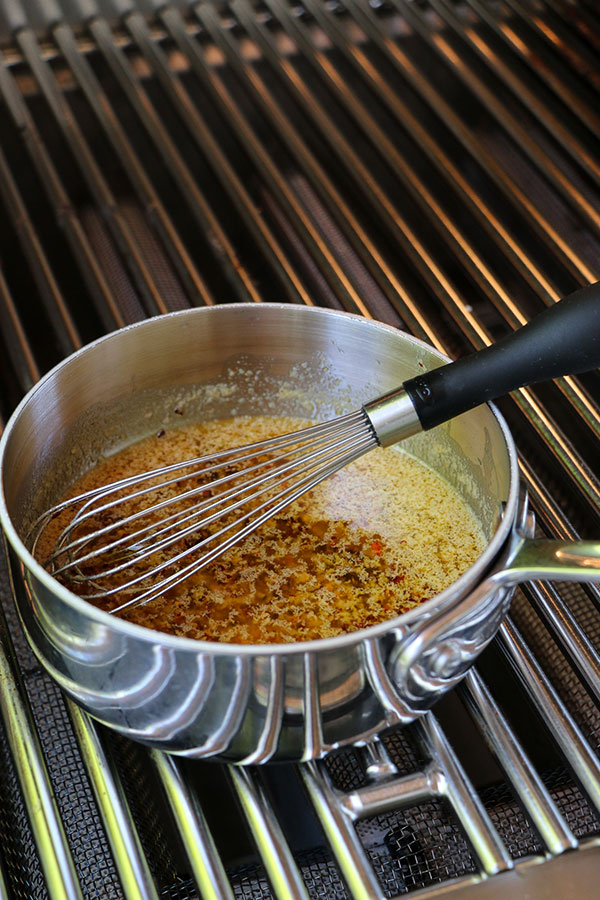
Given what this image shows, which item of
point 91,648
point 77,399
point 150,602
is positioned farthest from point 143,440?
point 91,648

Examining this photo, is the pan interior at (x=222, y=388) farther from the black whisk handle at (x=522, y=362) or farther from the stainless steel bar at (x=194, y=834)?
the stainless steel bar at (x=194, y=834)

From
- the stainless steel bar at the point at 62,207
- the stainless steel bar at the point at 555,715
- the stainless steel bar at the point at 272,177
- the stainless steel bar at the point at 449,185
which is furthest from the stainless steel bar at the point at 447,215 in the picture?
the stainless steel bar at the point at 62,207

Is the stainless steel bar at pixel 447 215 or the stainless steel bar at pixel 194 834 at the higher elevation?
the stainless steel bar at pixel 447 215

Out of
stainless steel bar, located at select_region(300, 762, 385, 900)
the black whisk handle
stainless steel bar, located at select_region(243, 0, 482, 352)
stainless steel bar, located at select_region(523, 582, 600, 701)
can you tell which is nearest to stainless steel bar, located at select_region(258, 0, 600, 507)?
stainless steel bar, located at select_region(243, 0, 482, 352)

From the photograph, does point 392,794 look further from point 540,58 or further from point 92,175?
point 540,58

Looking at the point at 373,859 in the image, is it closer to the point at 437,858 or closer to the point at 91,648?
the point at 437,858

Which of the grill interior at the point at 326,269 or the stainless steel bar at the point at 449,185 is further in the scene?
the stainless steel bar at the point at 449,185

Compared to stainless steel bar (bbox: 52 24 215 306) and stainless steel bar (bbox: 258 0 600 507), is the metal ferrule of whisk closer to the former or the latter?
stainless steel bar (bbox: 258 0 600 507)
